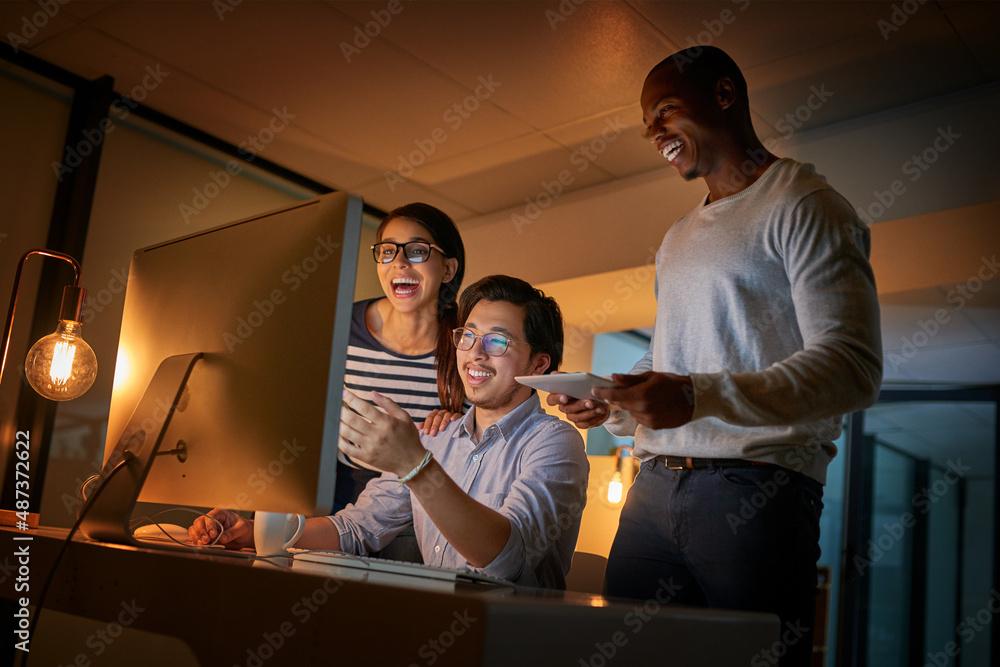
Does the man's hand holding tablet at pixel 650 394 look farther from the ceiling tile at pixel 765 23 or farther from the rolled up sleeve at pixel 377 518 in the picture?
the ceiling tile at pixel 765 23

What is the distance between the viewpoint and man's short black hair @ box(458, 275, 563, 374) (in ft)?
5.83

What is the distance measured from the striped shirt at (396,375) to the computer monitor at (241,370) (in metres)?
1.07

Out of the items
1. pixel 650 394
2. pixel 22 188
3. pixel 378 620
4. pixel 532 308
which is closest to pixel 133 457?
pixel 378 620

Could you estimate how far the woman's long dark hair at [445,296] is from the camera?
2.13m

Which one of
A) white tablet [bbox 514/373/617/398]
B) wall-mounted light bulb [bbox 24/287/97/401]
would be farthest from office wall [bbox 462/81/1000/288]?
wall-mounted light bulb [bbox 24/287/97/401]

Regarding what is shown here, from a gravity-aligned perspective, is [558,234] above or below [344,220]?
above

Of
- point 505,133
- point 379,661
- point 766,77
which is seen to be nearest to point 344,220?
point 379,661

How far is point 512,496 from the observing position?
4.51 feet

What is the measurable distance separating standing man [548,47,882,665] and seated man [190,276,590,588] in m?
0.12

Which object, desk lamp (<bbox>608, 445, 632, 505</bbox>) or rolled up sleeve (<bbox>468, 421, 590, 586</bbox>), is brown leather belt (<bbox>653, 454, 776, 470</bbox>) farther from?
desk lamp (<bbox>608, 445, 632, 505</bbox>)

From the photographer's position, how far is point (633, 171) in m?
3.80

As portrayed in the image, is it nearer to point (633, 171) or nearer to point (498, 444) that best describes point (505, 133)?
point (633, 171)

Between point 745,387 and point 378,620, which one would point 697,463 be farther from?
point 378,620

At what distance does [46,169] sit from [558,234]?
230 cm
